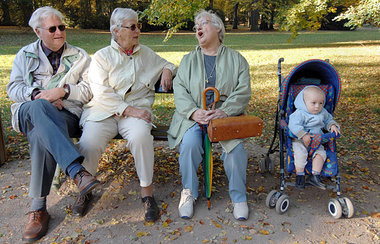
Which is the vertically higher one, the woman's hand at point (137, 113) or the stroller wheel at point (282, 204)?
the woman's hand at point (137, 113)

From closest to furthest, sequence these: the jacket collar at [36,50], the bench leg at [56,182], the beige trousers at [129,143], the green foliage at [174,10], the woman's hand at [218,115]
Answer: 1. the beige trousers at [129,143]
2. the woman's hand at [218,115]
3. the jacket collar at [36,50]
4. the bench leg at [56,182]
5. the green foliage at [174,10]

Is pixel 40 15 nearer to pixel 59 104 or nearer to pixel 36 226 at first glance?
pixel 59 104

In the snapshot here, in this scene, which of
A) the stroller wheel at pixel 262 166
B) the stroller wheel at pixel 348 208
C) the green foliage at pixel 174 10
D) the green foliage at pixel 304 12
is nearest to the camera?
the stroller wheel at pixel 348 208

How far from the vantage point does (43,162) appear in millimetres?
3164

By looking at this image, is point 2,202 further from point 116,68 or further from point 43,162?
point 116,68

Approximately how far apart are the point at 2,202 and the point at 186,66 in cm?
249

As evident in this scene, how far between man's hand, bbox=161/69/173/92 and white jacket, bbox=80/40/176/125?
0.11 meters

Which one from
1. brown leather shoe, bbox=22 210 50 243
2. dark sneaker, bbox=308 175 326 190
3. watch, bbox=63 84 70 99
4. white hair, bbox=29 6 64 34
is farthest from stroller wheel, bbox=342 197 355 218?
white hair, bbox=29 6 64 34

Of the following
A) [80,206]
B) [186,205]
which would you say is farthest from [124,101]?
[186,205]

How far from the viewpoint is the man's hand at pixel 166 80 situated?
3.95 m

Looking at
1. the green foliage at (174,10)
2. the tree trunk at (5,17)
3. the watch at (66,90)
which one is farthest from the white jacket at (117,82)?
the tree trunk at (5,17)

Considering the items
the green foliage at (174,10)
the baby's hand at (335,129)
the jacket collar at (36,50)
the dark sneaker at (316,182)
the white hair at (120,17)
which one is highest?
the green foliage at (174,10)

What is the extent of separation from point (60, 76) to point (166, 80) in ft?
3.90

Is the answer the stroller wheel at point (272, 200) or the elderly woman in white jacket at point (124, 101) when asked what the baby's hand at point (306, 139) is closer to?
the stroller wheel at point (272, 200)
